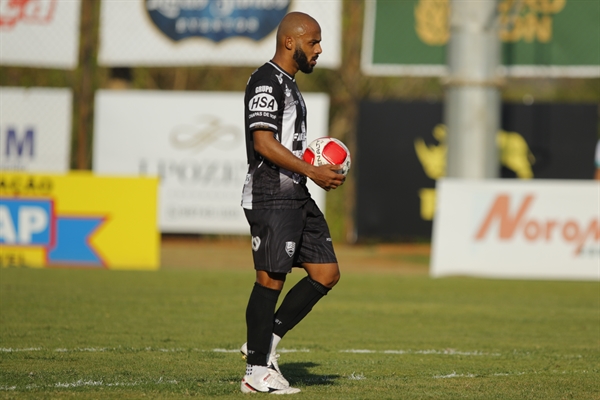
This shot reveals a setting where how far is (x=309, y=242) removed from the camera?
5.64m

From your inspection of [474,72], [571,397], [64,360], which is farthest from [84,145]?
[571,397]

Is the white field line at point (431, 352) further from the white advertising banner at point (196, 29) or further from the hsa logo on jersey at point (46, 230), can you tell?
the white advertising banner at point (196, 29)

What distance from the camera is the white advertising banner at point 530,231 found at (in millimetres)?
12898

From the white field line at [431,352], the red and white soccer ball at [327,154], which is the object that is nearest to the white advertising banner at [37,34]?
the white field line at [431,352]

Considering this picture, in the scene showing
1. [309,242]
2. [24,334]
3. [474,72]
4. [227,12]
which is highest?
[227,12]

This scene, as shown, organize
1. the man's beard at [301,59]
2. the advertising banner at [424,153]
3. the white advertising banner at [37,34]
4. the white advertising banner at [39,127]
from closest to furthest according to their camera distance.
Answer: the man's beard at [301,59] < the advertising banner at [424,153] < the white advertising banner at [39,127] < the white advertising banner at [37,34]

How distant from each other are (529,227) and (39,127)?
917cm

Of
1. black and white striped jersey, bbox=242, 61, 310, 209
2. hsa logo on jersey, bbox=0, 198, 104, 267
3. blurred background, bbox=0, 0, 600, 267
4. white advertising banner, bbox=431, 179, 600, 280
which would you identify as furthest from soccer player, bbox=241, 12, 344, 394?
blurred background, bbox=0, 0, 600, 267

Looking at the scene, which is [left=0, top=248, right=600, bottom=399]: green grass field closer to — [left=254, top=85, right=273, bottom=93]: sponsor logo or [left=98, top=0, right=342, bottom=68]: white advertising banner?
[left=254, top=85, right=273, bottom=93]: sponsor logo

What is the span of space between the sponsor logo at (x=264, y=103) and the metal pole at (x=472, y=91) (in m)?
9.16

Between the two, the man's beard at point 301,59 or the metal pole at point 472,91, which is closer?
the man's beard at point 301,59

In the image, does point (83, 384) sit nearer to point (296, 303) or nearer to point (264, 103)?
point (296, 303)

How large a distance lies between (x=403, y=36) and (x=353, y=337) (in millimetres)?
10052

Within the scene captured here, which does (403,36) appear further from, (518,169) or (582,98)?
(582,98)
